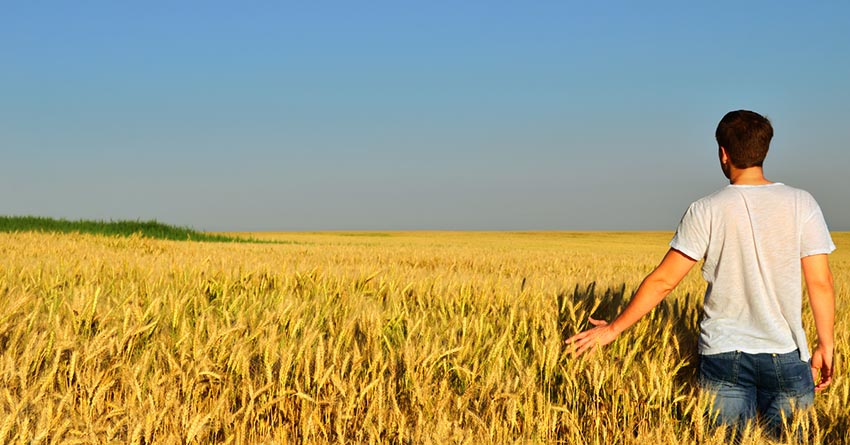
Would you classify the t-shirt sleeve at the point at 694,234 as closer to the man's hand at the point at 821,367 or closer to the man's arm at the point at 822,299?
the man's arm at the point at 822,299

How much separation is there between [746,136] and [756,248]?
0.44m

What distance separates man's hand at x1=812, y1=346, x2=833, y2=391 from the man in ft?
0.25

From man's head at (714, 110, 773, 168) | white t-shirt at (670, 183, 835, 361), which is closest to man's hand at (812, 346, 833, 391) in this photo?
white t-shirt at (670, 183, 835, 361)

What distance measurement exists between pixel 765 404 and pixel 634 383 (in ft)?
1.75

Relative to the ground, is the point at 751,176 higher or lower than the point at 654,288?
higher

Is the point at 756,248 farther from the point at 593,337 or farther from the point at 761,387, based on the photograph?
the point at 593,337

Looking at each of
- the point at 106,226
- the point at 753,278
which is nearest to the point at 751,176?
the point at 753,278

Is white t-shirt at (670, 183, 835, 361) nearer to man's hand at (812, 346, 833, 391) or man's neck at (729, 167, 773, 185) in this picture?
man's neck at (729, 167, 773, 185)

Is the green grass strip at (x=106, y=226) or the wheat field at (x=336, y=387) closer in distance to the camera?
the wheat field at (x=336, y=387)

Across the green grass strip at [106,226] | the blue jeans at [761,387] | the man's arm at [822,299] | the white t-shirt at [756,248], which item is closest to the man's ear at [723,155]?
the white t-shirt at [756,248]

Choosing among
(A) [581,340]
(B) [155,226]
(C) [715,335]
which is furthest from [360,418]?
(B) [155,226]

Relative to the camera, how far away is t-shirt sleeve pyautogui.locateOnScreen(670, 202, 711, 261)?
8.50 feet

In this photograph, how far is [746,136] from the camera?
8.35ft

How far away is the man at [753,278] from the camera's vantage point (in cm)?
254
